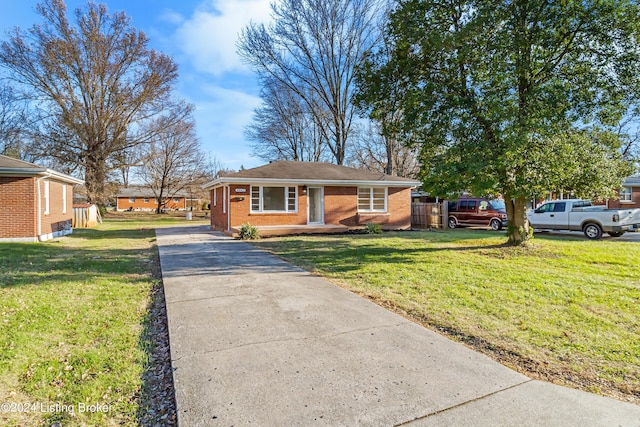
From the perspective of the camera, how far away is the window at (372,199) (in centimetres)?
1823

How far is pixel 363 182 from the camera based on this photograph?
17484 mm

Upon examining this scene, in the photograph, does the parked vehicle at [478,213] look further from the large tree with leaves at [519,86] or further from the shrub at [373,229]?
the large tree with leaves at [519,86]

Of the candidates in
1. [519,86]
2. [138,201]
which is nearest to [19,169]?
[519,86]

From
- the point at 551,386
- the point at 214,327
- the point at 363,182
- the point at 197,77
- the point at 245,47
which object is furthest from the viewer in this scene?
the point at 245,47

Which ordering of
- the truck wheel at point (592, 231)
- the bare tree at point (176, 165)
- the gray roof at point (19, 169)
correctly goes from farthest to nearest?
the bare tree at point (176, 165) → the truck wheel at point (592, 231) → the gray roof at point (19, 169)

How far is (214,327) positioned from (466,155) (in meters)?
7.27

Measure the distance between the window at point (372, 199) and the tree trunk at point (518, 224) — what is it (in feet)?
27.0

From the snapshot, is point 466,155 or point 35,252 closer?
point 466,155

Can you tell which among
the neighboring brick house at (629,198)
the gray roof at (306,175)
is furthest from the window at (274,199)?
the neighboring brick house at (629,198)

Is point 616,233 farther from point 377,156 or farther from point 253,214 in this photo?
point 377,156

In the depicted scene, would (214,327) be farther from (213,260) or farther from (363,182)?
(363,182)

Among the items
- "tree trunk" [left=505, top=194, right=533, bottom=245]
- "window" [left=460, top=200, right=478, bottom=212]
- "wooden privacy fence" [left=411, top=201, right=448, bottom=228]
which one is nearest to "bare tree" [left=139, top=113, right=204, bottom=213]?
"wooden privacy fence" [left=411, top=201, right=448, bottom=228]

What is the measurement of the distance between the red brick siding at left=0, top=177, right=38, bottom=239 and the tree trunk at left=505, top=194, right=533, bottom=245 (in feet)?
53.0

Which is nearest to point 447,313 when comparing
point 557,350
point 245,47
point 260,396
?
point 557,350
